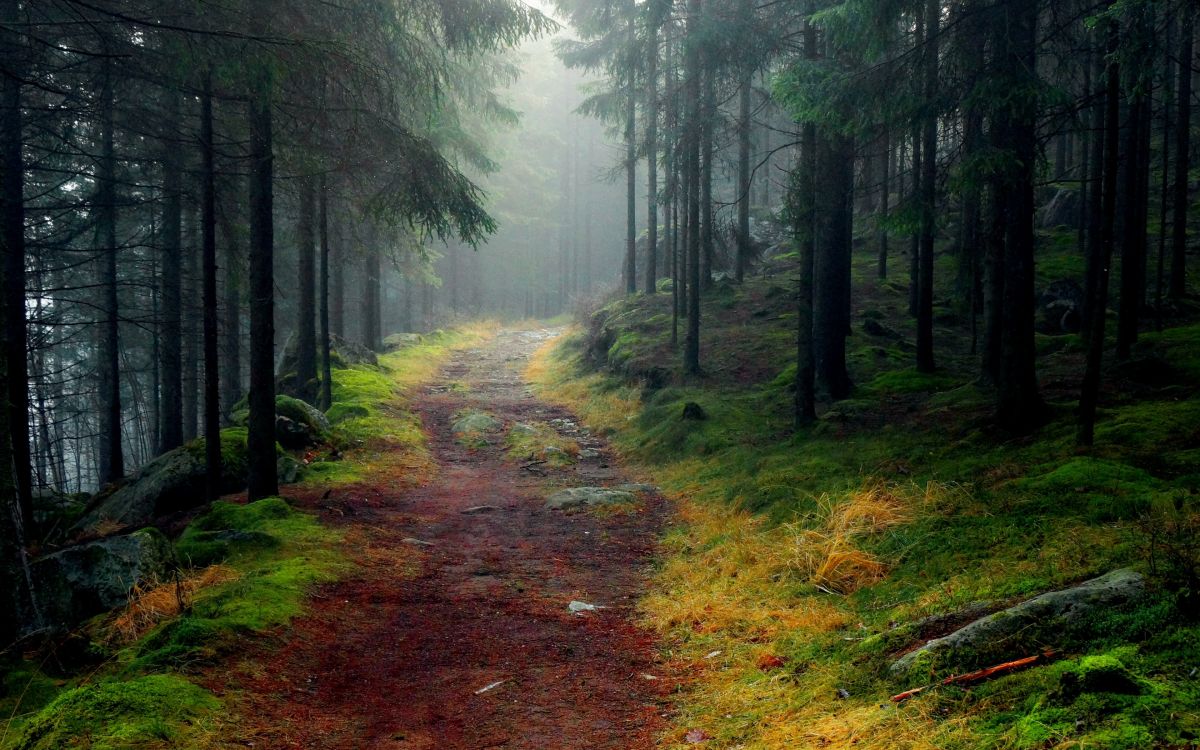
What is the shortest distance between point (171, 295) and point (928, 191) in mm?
14613

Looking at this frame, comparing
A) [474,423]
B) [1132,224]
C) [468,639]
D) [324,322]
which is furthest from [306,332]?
[1132,224]

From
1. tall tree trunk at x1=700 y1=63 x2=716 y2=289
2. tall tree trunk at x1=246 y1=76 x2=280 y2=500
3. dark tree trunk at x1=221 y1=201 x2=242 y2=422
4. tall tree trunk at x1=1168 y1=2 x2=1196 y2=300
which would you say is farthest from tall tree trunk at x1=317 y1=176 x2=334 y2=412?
tall tree trunk at x1=1168 y1=2 x2=1196 y2=300

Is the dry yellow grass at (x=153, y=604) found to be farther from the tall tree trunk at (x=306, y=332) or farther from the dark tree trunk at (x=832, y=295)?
the tall tree trunk at (x=306, y=332)

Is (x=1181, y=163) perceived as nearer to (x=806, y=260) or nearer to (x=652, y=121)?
(x=806, y=260)

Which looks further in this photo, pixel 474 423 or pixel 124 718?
pixel 474 423

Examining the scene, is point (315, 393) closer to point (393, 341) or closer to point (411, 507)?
point (411, 507)

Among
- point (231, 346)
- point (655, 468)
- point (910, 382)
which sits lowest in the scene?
point (655, 468)

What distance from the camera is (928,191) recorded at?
9.99 meters

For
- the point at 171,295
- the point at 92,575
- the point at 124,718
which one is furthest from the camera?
the point at 171,295

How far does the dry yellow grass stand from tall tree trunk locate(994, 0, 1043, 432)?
883 centimetres

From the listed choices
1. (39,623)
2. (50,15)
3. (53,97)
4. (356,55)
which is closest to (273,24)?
(356,55)

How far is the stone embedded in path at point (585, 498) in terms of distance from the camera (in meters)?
10.9

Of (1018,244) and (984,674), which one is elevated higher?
(1018,244)

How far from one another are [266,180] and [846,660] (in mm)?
8699
